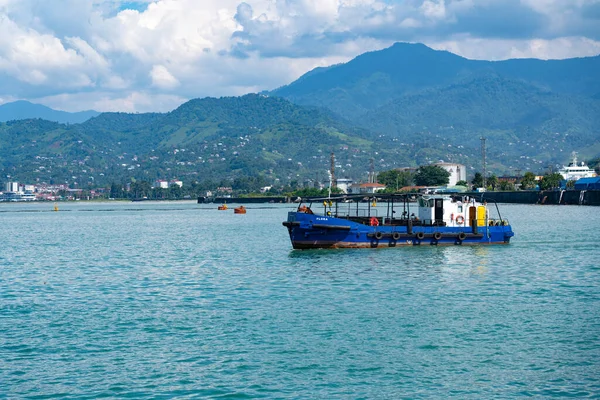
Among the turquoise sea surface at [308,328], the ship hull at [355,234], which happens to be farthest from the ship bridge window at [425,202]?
the turquoise sea surface at [308,328]

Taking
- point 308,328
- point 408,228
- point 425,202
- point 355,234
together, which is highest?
point 425,202

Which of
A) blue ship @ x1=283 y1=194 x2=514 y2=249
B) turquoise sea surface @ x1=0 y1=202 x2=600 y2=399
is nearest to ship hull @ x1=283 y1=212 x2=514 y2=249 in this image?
blue ship @ x1=283 y1=194 x2=514 y2=249

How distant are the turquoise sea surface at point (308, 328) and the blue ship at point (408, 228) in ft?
12.3

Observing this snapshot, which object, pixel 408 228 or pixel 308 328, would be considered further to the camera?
pixel 408 228

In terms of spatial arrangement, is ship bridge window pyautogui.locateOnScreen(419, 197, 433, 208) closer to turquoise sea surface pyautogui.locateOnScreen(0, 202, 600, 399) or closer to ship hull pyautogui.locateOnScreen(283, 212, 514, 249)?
ship hull pyautogui.locateOnScreen(283, 212, 514, 249)

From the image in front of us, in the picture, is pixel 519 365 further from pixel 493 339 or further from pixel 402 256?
pixel 402 256

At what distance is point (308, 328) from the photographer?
30.8 meters

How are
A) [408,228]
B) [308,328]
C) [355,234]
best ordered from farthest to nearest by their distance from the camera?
[408,228] → [355,234] → [308,328]

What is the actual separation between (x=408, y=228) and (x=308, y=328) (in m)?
32.4

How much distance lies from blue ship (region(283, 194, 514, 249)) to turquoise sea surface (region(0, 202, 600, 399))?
148 inches

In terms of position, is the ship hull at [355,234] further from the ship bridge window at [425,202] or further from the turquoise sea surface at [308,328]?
the turquoise sea surface at [308,328]

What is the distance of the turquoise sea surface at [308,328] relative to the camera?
23.5m

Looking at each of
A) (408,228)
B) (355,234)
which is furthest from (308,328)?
(408,228)

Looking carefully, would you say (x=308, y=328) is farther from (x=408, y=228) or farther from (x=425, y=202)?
(x=425, y=202)
